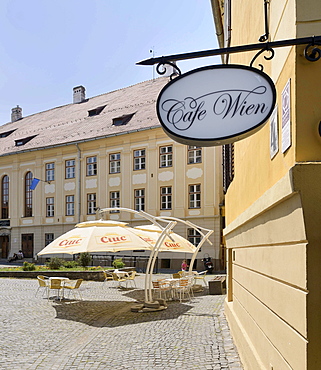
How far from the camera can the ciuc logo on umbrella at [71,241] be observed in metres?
12.5

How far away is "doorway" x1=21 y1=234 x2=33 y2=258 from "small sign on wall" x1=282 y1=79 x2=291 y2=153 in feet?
126

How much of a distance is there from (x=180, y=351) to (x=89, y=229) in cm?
610

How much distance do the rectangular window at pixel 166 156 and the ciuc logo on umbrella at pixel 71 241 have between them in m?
20.8

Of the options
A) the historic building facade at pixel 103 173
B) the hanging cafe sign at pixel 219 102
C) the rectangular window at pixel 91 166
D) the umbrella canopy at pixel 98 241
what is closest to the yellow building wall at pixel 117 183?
the historic building facade at pixel 103 173

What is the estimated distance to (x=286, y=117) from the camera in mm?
3490

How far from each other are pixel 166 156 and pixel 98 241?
2124 cm

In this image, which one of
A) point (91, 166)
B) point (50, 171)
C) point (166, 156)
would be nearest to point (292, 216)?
point (166, 156)

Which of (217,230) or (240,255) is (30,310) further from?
(217,230)

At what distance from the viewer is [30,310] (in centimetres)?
1253

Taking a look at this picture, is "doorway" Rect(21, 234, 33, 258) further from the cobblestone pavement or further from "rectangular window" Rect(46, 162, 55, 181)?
the cobblestone pavement

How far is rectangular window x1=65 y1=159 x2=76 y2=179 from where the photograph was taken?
1497 inches

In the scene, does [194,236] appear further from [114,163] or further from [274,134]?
[274,134]

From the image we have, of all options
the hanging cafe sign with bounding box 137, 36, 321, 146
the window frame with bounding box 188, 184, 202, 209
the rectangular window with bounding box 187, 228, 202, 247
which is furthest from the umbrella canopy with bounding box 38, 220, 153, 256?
the window frame with bounding box 188, 184, 202, 209

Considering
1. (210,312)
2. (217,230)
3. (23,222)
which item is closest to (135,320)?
(210,312)
